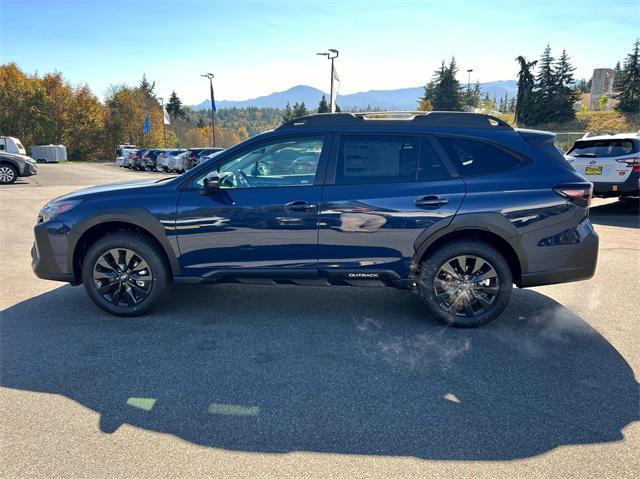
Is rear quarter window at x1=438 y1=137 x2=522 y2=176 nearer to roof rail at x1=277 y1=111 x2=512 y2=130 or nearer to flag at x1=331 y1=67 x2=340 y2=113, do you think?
roof rail at x1=277 y1=111 x2=512 y2=130

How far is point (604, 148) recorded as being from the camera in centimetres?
1073

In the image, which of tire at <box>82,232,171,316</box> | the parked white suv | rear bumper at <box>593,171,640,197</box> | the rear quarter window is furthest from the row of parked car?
the rear quarter window

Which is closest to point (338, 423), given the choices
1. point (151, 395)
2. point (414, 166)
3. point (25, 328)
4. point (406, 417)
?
point (406, 417)

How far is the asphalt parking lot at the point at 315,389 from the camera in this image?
2553mm

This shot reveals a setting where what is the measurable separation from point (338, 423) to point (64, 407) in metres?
1.68

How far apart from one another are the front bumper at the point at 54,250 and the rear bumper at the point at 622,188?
10.0m

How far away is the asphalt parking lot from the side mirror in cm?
121

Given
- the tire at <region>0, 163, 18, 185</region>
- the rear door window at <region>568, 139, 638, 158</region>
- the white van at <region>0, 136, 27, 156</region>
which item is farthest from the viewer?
the white van at <region>0, 136, 27, 156</region>

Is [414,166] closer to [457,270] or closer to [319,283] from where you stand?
[457,270]

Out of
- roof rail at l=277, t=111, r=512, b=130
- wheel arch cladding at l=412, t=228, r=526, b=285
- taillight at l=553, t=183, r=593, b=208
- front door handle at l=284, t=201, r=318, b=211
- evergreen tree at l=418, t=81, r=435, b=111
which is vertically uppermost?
evergreen tree at l=418, t=81, r=435, b=111

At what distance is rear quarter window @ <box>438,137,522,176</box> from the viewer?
427 cm

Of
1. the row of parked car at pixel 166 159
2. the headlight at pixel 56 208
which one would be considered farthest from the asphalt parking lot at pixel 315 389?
the row of parked car at pixel 166 159

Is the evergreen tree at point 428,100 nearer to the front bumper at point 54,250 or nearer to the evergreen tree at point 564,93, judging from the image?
the evergreen tree at point 564,93

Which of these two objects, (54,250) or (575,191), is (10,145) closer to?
(54,250)
